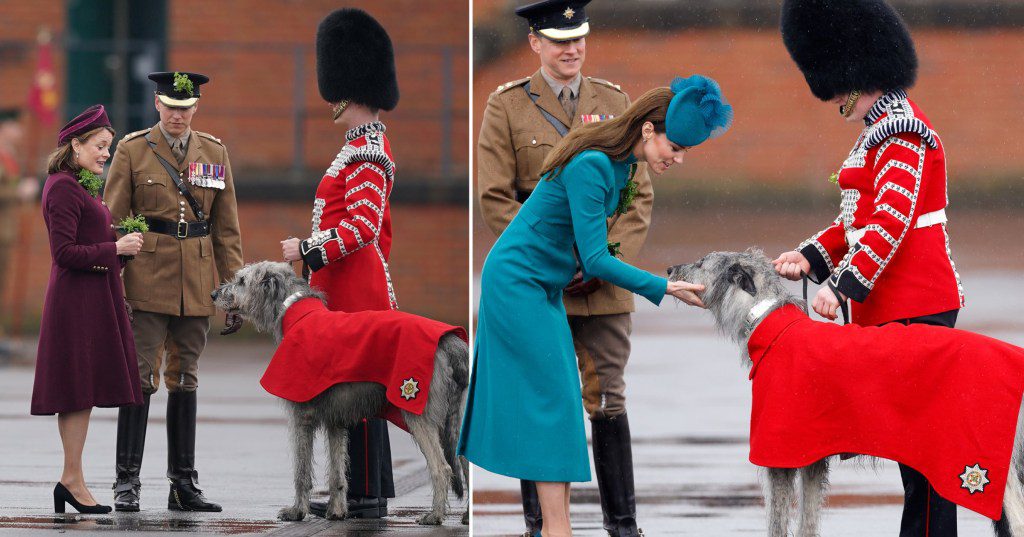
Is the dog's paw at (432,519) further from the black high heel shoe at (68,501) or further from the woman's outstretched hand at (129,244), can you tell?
the woman's outstretched hand at (129,244)

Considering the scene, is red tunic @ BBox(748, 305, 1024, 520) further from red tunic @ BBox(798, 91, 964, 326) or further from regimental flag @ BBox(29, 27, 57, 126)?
regimental flag @ BBox(29, 27, 57, 126)

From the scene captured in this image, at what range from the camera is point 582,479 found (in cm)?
595

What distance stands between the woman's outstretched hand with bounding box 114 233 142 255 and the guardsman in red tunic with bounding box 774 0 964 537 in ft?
11.0

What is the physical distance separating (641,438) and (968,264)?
20.7 m

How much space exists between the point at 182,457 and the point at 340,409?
1171mm

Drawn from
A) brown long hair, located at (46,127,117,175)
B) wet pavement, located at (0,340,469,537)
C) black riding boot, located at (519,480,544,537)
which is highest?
brown long hair, located at (46,127,117,175)

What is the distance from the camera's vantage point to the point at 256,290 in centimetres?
788

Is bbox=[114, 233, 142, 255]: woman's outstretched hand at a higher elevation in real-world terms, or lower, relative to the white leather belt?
lower

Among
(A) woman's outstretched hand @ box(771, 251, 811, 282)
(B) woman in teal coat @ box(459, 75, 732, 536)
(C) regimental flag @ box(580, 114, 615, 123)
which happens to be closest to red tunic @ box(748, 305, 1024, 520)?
(A) woman's outstretched hand @ box(771, 251, 811, 282)

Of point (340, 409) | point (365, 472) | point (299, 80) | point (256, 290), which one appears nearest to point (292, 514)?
point (365, 472)

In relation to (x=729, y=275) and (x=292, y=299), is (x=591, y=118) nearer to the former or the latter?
(x=729, y=275)

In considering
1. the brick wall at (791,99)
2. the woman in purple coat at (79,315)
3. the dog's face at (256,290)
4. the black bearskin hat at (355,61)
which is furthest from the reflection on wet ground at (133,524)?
the brick wall at (791,99)

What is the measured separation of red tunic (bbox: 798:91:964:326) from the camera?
19.4 ft

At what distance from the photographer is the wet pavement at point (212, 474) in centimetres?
741
